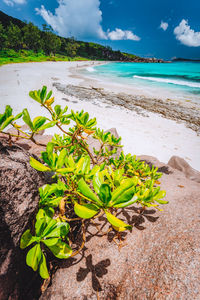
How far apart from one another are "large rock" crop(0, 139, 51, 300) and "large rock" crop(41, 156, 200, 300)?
19 cm

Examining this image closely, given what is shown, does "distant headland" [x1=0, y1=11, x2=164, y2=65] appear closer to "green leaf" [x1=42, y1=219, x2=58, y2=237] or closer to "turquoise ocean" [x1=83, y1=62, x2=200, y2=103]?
"turquoise ocean" [x1=83, y1=62, x2=200, y2=103]

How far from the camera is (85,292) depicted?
846mm

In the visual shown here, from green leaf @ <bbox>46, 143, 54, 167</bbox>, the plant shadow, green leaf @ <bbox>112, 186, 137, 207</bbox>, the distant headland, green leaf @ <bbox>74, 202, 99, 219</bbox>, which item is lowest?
the plant shadow

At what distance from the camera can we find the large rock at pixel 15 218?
2.69ft

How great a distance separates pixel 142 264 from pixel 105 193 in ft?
2.18

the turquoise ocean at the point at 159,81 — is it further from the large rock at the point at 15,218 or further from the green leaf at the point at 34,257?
the green leaf at the point at 34,257

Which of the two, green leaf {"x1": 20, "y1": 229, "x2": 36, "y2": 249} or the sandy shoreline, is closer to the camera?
green leaf {"x1": 20, "y1": 229, "x2": 36, "y2": 249}

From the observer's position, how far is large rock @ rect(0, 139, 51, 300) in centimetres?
82

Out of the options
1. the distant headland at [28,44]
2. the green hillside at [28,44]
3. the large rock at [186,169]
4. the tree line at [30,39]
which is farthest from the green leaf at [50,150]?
the tree line at [30,39]

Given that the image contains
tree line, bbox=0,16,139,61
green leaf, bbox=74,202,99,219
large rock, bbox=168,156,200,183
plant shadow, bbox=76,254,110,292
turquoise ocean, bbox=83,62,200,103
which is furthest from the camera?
tree line, bbox=0,16,139,61

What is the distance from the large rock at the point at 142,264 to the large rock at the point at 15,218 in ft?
0.61

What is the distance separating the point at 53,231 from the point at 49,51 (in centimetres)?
7495

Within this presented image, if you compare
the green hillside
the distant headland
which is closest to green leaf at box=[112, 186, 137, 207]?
the distant headland

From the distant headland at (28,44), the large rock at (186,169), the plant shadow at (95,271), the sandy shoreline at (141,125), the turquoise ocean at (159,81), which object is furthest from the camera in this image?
the distant headland at (28,44)
